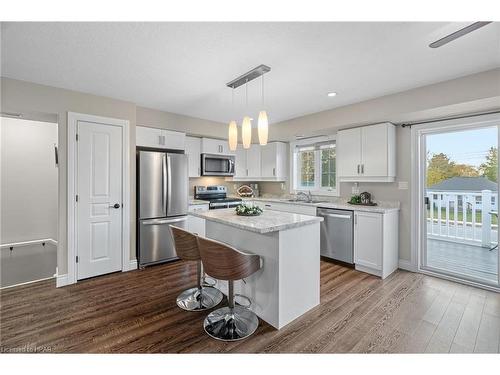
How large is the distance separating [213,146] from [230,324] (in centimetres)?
345

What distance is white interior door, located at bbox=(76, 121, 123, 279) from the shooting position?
3111 mm

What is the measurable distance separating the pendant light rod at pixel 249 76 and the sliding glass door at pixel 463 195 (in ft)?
8.39

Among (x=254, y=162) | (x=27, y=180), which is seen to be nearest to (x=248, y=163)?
(x=254, y=162)

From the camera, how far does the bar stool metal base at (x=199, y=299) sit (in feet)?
8.03

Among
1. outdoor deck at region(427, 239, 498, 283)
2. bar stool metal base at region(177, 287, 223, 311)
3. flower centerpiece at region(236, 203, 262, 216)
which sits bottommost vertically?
bar stool metal base at region(177, 287, 223, 311)

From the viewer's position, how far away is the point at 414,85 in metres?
2.81

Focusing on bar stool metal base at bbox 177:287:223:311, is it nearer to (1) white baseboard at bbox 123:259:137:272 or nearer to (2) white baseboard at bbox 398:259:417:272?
(1) white baseboard at bbox 123:259:137:272

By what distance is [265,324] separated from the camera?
216cm

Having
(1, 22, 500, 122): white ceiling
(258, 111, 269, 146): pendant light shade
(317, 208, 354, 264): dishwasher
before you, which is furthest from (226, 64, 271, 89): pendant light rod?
(317, 208, 354, 264): dishwasher

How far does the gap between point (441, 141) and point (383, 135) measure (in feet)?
2.49

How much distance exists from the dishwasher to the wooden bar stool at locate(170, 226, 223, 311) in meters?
1.99

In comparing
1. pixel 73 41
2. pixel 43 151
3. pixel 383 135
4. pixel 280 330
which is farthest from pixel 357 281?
pixel 43 151

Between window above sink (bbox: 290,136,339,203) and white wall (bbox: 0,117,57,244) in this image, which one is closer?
white wall (bbox: 0,117,57,244)
